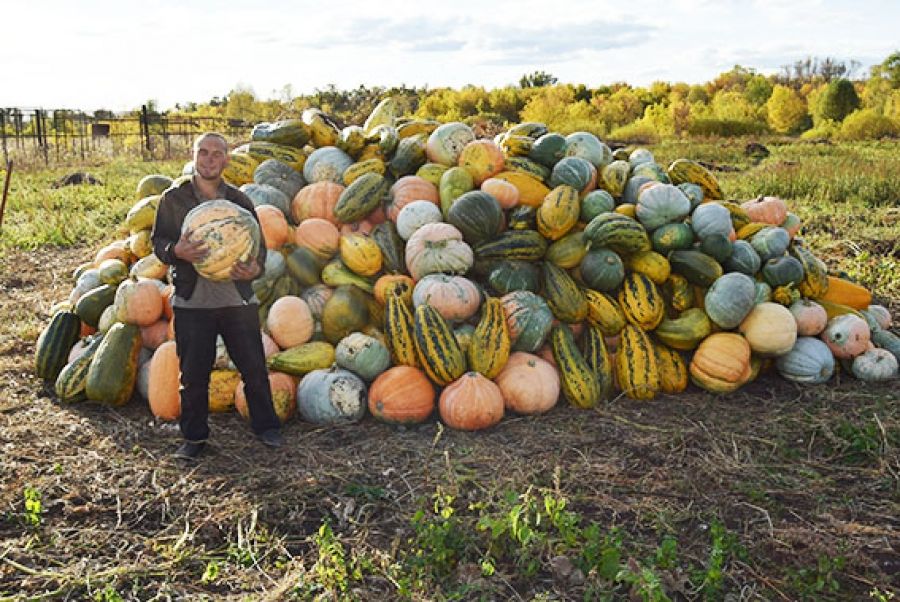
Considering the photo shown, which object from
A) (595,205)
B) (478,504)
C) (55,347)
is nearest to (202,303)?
(478,504)

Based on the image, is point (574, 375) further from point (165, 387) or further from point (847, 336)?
point (165, 387)

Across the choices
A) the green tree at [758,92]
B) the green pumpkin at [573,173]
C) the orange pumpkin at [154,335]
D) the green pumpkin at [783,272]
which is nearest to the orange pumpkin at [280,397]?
the orange pumpkin at [154,335]

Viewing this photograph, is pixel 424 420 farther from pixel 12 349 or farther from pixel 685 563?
pixel 12 349

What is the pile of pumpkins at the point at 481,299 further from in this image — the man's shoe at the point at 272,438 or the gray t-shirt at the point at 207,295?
the gray t-shirt at the point at 207,295

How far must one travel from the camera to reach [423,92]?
4028 cm

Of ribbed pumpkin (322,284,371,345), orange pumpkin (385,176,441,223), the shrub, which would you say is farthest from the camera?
the shrub

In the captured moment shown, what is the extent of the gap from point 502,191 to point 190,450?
290cm

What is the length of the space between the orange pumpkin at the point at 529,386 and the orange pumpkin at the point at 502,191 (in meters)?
1.40

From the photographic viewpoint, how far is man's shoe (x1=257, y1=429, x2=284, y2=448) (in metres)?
4.60

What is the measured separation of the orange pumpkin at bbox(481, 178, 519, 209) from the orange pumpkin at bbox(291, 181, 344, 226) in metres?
1.17

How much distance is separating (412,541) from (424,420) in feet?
4.78

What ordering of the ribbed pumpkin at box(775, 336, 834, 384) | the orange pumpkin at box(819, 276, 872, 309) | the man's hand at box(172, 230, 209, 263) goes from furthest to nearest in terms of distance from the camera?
the orange pumpkin at box(819, 276, 872, 309)
the ribbed pumpkin at box(775, 336, 834, 384)
the man's hand at box(172, 230, 209, 263)

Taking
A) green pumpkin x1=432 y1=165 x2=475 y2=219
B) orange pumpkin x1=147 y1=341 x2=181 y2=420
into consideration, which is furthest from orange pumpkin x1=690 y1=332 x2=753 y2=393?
orange pumpkin x1=147 y1=341 x2=181 y2=420

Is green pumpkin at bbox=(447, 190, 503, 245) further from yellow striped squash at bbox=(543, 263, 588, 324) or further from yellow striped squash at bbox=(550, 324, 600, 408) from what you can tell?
yellow striped squash at bbox=(550, 324, 600, 408)
